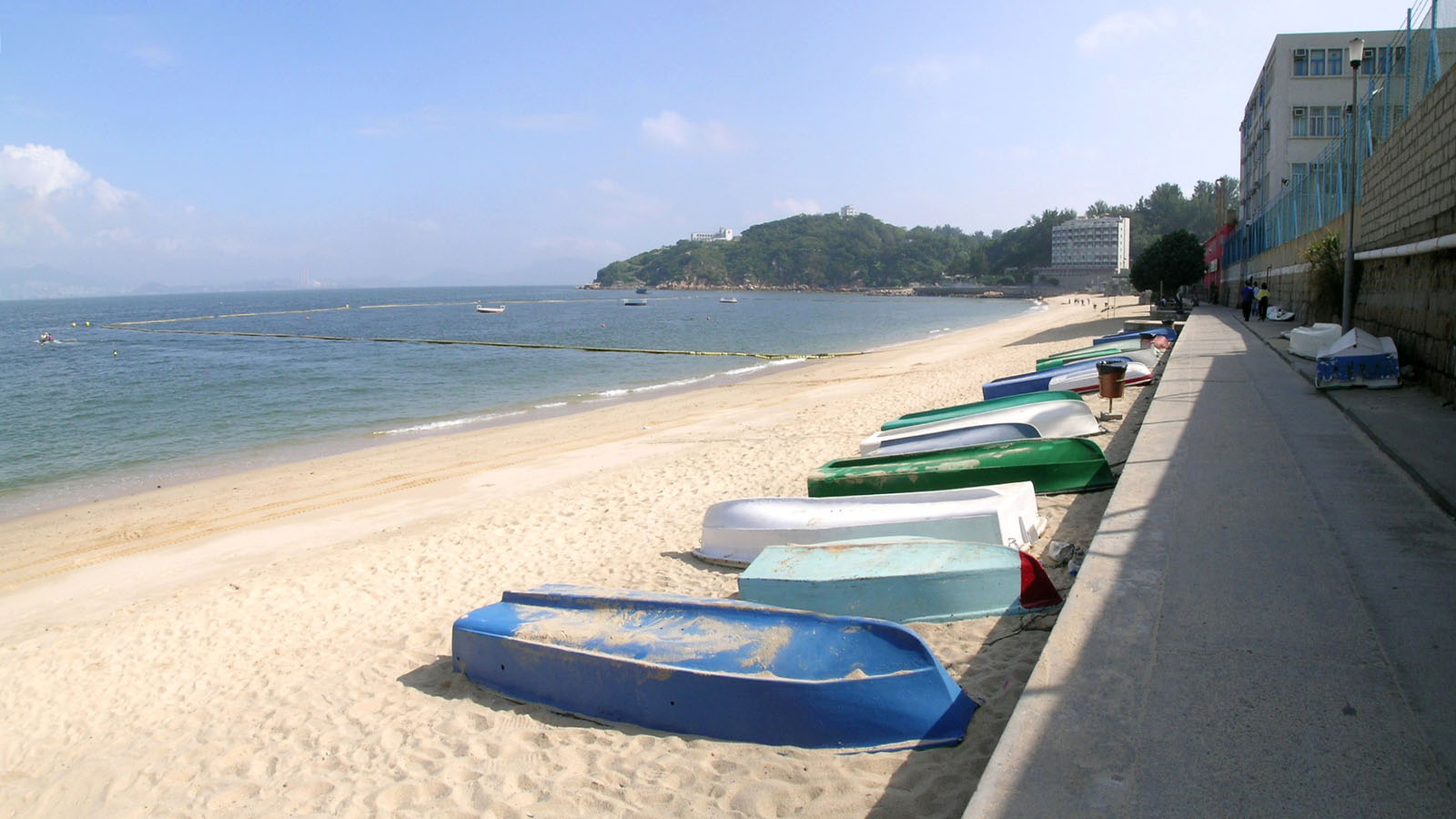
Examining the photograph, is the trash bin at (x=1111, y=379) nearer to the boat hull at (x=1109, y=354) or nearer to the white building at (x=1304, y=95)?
the boat hull at (x=1109, y=354)

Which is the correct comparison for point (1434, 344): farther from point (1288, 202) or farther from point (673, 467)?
point (1288, 202)

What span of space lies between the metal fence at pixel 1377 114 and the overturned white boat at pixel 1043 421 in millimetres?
5415

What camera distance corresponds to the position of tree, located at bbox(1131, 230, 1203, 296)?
46.4 metres

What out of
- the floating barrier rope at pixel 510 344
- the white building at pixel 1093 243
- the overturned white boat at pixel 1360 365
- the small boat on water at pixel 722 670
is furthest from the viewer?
the white building at pixel 1093 243

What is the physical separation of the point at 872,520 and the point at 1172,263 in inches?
1838

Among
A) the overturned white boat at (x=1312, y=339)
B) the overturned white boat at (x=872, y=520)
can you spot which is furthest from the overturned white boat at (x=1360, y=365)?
the overturned white boat at (x=872, y=520)

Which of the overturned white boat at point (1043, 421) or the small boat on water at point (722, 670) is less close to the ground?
the overturned white boat at point (1043, 421)

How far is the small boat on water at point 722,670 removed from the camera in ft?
13.0

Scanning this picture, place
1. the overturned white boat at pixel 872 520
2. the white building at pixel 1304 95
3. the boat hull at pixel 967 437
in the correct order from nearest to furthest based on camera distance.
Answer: the overturned white boat at pixel 872 520 → the boat hull at pixel 967 437 → the white building at pixel 1304 95

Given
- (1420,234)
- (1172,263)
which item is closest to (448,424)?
(1420,234)

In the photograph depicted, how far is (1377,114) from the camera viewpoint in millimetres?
15164

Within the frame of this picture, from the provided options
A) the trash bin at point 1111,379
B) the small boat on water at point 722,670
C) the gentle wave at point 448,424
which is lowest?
the gentle wave at point 448,424

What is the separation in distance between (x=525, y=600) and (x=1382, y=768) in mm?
4345

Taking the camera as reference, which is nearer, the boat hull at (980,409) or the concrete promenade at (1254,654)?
the concrete promenade at (1254,654)
